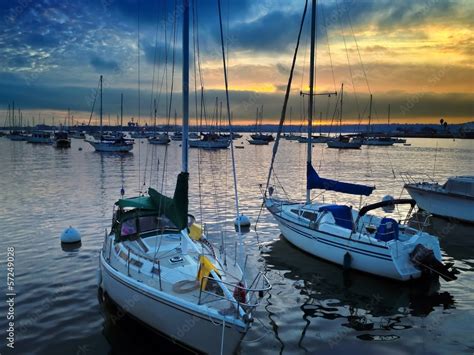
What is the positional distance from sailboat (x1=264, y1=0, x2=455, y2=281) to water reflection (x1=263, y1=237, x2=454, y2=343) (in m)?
0.47

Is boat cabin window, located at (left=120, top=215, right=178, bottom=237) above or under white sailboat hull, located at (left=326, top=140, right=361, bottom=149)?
under

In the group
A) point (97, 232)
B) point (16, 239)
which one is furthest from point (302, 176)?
point (16, 239)

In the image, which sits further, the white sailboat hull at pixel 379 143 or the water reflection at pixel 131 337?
the white sailboat hull at pixel 379 143

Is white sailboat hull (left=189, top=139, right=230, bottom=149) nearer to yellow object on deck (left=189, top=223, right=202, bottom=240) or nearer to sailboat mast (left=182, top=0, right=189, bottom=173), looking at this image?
yellow object on deck (left=189, top=223, right=202, bottom=240)

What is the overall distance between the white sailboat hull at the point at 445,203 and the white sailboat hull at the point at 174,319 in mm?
21473

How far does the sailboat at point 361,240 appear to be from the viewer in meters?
14.6

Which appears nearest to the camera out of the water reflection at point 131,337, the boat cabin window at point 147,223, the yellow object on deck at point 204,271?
the yellow object on deck at point 204,271

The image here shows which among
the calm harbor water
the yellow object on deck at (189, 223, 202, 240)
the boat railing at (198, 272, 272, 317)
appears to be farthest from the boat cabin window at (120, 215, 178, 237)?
the boat railing at (198, 272, 272, 317)

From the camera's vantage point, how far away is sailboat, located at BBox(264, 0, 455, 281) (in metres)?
14.6

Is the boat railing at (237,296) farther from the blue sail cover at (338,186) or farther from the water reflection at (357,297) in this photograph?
the blue sail cover at (338,186)

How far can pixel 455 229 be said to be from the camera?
23.5 meters

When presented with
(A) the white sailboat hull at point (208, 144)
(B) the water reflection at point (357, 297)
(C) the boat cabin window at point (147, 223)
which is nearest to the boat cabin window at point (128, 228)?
(C) the boat cabin window at point (147, 223)

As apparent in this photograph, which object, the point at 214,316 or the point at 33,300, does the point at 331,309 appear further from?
the point at 33,300

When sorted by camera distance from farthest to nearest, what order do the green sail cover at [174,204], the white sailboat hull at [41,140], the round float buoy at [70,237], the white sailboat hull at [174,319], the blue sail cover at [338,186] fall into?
the white sailboat hull at [41,140] → the round float buoy at [70,237] → the blue sail cover at [338,186] → the green sail cover at [174,204] → the white sailboat hull at [174,319]
